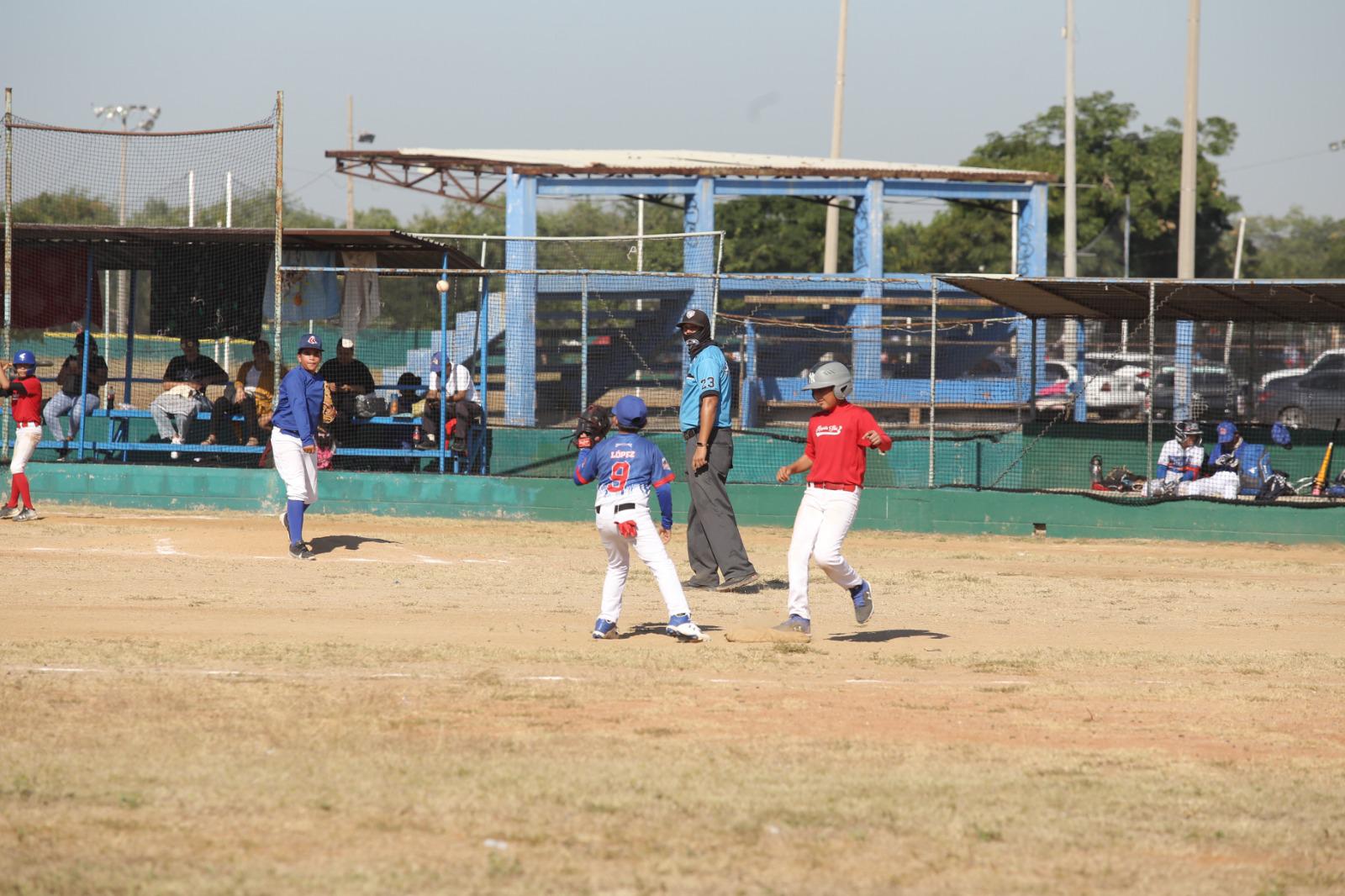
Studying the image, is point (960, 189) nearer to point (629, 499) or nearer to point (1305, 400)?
point (1305, 400)

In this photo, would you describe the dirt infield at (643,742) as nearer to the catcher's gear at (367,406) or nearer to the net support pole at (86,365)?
the catcher's gear at (367,406)

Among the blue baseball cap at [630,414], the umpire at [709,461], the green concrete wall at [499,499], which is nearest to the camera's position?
the blue baseball cap at [630,414]

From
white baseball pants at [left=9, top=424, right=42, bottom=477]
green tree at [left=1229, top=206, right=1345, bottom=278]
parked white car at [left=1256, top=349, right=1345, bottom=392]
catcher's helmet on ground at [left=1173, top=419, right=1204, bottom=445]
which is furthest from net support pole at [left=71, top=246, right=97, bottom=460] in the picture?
green tree at [left=1229, top=206, right=1345, bottom=278]

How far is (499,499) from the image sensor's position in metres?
17.2

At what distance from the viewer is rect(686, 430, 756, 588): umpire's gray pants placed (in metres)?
11.1

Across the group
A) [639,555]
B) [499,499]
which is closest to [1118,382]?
[499,499]

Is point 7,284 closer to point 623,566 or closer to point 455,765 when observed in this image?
point 623,566

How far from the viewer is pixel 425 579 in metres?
12.0

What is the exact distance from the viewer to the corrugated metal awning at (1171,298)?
631 inches

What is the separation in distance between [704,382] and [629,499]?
8.04 ft

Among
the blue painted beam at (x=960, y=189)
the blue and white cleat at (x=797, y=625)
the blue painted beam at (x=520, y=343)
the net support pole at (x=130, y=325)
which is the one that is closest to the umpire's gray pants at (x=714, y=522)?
the blue and white cleat at (x=797, y=625)

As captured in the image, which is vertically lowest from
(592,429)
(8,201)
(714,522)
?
(714,522)

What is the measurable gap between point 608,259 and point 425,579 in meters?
22.1

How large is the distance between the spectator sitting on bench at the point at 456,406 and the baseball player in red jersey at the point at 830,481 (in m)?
8.64
